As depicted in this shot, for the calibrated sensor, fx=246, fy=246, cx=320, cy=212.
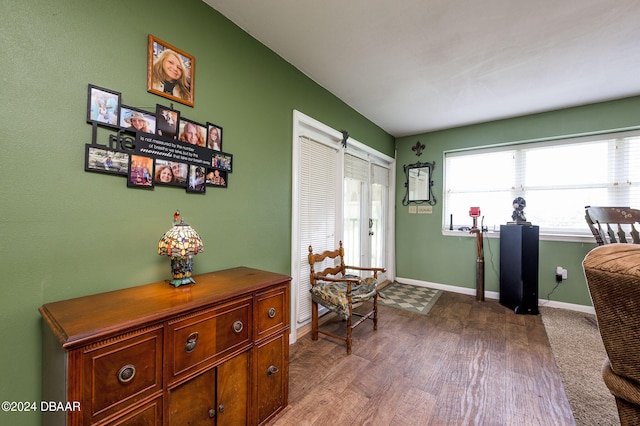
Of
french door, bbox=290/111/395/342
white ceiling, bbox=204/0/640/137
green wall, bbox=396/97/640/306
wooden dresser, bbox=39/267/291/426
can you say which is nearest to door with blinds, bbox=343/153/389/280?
french door, bbox=290/111/395/342

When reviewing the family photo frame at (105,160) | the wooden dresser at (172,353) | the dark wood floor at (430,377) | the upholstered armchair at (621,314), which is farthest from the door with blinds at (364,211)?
Answer: the upholstered armchair at (621,314)

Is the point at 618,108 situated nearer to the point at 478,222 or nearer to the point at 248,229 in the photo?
the point at 478,222

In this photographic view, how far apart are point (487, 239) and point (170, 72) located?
4355mm

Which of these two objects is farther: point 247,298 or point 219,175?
point 219,175

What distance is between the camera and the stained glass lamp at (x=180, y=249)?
1288 millimetres

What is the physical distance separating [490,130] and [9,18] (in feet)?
15.8

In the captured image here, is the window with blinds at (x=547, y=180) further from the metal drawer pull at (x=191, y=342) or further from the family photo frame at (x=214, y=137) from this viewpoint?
the metal drawer pull at (x=191, y=342)

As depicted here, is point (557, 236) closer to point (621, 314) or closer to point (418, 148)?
point (418, 148)

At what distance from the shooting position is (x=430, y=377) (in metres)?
1.92

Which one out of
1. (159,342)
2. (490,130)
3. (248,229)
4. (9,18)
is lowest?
(159,342)

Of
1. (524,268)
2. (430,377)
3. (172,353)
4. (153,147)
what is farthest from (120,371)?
(524,268)

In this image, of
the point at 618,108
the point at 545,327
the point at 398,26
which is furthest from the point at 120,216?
the point at 618,108

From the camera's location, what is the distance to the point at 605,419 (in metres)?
1.49

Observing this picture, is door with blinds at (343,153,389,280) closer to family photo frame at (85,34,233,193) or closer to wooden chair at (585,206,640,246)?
family photo frame at (85,34,233,193)
